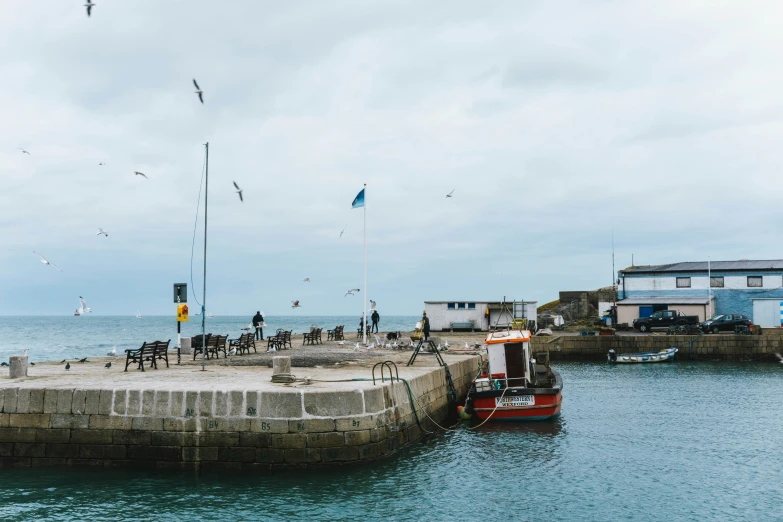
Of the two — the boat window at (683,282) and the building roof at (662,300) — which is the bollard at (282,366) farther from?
the boat window at (683,282)

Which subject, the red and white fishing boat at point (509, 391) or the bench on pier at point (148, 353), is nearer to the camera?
the bench on pier at point (148, 353)

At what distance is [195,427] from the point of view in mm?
14773

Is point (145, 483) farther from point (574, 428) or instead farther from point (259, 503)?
point (574, 428)

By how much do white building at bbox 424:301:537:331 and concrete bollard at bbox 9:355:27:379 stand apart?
3378 centimetres

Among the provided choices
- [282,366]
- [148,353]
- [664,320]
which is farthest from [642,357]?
[148,353]

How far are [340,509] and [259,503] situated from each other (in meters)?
1.63

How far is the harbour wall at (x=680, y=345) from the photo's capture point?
140 ft

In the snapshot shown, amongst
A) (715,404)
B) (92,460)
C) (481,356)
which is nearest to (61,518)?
(92,460)

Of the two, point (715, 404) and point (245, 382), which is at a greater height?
point (245, 382)

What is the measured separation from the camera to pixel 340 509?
41.7 ft

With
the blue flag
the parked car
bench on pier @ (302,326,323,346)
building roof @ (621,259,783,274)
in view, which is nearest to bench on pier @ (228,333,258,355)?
bench on pier @ (302,326,323,346)

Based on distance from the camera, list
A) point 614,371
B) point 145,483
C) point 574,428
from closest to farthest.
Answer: point 145,483
point 574,428
point 614,371

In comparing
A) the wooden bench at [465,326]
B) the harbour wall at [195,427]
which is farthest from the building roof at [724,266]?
the harbour wall at [195,427]

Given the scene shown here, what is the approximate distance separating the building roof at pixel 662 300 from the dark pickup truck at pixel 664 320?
1844 mm
